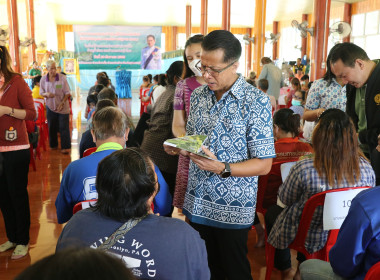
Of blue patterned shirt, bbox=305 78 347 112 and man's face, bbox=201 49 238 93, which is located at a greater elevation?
man's face, bbox=201 49 238 93

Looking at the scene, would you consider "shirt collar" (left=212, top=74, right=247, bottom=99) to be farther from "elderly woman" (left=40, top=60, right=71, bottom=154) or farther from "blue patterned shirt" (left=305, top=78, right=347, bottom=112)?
"elderly woman" (left=40, top=60, right=71, bottom=154)

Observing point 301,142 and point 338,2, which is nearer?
point 301,142

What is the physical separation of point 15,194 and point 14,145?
366 mm

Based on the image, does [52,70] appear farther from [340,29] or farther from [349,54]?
[340,29]

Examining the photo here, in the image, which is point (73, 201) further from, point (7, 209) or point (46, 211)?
point (46, 211)

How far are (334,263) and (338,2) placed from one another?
64.1 feet

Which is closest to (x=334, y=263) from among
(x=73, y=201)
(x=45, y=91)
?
(x=73, y=201)

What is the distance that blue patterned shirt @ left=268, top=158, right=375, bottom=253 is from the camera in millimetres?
2078

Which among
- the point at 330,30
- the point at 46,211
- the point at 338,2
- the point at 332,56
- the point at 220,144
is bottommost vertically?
the point at 46,211

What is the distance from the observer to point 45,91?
6.72 m

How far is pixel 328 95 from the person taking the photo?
11.5ft

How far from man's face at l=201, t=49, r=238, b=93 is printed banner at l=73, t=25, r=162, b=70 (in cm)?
2072

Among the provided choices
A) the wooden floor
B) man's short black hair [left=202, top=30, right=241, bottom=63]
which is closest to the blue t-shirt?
the wooden floor

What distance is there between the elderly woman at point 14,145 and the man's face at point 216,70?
1611 mm
